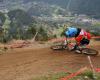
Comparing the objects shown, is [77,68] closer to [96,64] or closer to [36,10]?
[96,64]

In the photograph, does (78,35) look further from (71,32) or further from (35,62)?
(35,62)

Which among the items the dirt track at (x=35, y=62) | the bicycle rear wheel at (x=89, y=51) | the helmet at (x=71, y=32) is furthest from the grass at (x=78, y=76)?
the helmet at (x=71, y=32)

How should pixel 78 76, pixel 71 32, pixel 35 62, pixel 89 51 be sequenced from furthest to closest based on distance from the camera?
pixel 89 51
pixel 71 32
pixel 35 62
pixel 78 76

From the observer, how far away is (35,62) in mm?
17891

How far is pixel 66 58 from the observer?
18766mm

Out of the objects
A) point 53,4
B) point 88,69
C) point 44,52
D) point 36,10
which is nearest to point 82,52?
point 44,52

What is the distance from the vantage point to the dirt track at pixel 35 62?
16.0 m

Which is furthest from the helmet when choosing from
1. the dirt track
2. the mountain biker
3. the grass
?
the grass

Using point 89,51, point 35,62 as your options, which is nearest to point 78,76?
point 35,62

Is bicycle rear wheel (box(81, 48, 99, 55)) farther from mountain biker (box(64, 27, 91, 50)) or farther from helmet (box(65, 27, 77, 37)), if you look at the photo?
helmet (box(65, 27, 77, 37))

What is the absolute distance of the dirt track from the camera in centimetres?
1598

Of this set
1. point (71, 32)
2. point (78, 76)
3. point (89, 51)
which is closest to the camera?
point (78, 76)

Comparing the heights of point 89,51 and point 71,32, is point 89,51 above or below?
below

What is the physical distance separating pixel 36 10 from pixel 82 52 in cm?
11556
